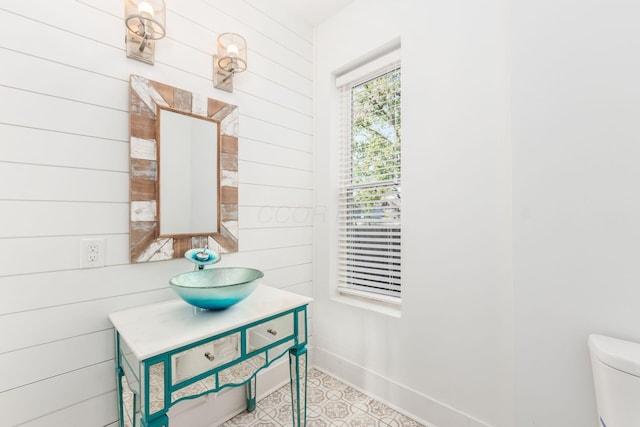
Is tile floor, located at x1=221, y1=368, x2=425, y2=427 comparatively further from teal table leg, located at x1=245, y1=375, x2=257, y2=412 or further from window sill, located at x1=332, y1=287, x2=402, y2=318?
window sill, located at x1=332, y1=287, x2=402, y2=318

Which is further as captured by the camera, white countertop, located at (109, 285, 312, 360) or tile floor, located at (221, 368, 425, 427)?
tile floor, located at (221, 368, 425, 427)

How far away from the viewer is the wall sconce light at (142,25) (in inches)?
51.9

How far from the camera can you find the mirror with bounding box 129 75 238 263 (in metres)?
1.39

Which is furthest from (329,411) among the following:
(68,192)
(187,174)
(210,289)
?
(68,192)

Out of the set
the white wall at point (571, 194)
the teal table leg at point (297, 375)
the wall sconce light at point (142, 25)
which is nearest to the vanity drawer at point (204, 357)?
the teal table leg at point (297, 375)

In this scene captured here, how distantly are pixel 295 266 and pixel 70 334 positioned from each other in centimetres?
130

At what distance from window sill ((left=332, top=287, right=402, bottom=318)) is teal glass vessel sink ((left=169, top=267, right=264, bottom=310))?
836 mm

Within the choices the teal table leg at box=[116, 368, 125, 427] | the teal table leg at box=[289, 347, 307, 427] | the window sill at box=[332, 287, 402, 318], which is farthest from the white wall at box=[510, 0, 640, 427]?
the teal table leg at box=[116, 368, 125, 427]

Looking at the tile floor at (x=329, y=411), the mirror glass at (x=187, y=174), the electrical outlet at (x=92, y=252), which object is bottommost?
the tile floor at (x=329, y=411)

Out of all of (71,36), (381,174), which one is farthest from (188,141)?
(381,174)

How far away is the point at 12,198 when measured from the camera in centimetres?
111

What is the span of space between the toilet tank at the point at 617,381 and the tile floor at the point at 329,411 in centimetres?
100

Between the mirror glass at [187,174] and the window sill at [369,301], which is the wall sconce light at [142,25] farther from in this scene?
the window sill at [369,301]

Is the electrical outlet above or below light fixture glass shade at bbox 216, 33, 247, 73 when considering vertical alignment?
below
